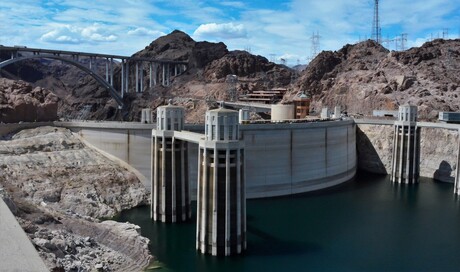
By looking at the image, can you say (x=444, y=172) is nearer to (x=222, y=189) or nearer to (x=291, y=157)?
(x=291, y=157)

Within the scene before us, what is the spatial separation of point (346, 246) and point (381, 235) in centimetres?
491

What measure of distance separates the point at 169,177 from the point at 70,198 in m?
9.93

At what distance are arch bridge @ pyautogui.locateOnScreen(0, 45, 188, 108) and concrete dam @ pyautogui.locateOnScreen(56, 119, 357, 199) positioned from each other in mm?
34394

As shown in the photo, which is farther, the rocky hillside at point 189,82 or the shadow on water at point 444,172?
the rocky hillside at point 189,82

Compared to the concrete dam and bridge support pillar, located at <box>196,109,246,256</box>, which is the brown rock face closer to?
the concrete dam

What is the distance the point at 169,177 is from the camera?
1714 inches

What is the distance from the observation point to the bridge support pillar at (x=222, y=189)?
112 ft

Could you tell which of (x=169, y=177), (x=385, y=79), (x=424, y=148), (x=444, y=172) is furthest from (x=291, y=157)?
(x=385, y=79)

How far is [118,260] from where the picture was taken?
101 ft

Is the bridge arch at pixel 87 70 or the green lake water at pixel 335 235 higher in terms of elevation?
the bridge arch at pixel 87 70

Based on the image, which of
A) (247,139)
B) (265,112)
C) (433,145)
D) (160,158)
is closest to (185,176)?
(160,158)

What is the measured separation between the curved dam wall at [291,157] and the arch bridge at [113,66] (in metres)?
47.0

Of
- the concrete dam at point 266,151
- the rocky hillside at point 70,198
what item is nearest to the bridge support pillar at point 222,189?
the rocky hillside at point 70,198

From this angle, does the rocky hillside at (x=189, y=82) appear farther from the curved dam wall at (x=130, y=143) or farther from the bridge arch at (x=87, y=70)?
the curved dam wall at (x=130, y=143)
